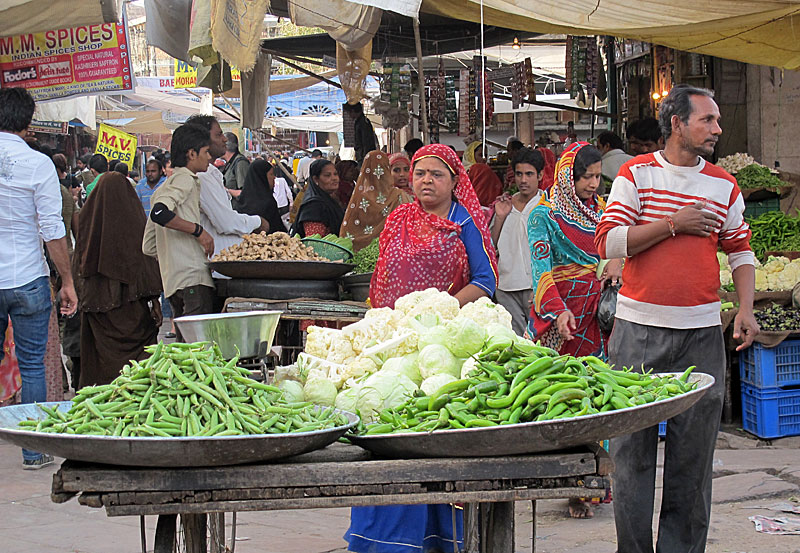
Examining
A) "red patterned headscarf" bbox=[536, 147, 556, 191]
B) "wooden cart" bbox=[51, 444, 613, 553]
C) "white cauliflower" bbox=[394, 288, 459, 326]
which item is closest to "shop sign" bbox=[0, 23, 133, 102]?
"red patterned headscarf" bbox=[536, 147, 556, 191]

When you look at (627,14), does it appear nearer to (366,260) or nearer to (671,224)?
(366,260)

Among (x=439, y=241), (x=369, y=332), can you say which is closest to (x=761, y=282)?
(x=439, y=241)

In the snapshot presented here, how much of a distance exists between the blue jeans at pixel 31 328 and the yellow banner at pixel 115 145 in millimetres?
11037

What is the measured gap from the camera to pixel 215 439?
221 centimetres

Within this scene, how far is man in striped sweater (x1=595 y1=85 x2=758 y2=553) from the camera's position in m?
3.41

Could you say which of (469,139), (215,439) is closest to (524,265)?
(215,439)

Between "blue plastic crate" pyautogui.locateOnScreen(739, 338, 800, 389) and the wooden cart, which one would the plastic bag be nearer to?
"blue plastic crate" pyautogui.locateOnScreen(739, 338, 800, 389)

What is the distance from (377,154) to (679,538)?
5166mm

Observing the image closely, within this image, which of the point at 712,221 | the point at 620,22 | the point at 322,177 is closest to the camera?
the point at 712,221

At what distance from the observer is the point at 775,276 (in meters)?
6.72

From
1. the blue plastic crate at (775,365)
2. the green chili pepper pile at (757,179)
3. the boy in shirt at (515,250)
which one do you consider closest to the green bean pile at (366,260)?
the boy in shirt at (515,250)

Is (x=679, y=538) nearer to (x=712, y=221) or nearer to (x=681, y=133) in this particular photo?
(x=712, y=221)

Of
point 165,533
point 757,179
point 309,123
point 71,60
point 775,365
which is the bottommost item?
point 775,365

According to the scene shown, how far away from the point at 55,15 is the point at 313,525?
168 inches
